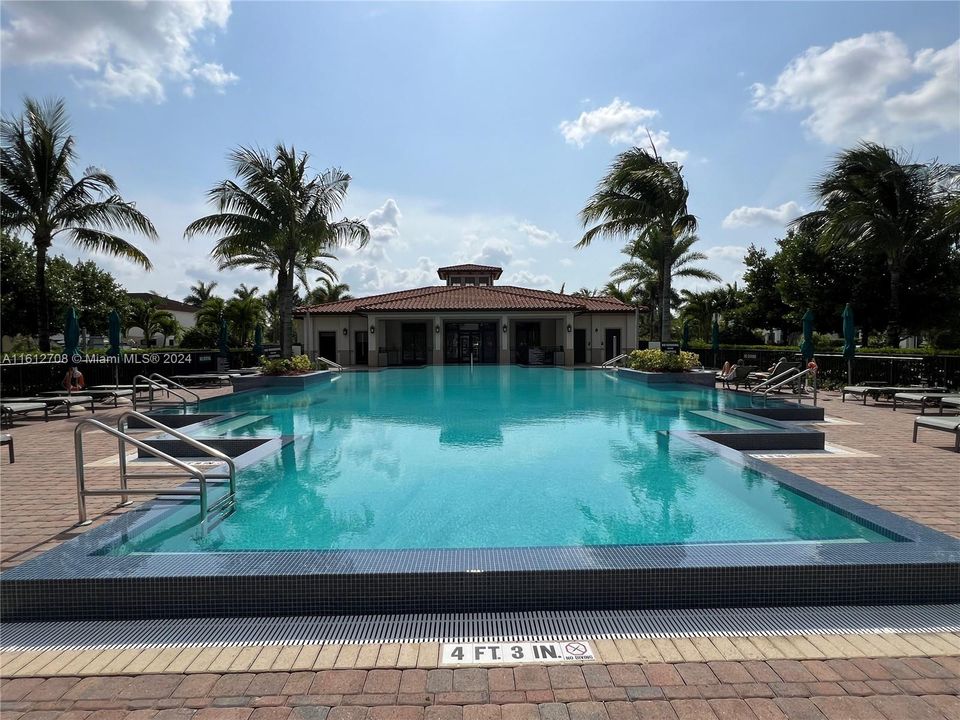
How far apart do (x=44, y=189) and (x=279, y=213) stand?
6.83 meters

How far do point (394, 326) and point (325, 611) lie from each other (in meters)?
29.5

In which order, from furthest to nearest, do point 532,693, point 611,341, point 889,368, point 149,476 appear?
point 611,341
point 889,368
point 149,476
point 532,693

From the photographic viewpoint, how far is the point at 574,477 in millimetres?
7043

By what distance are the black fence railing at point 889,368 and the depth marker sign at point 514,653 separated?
55.9 feet

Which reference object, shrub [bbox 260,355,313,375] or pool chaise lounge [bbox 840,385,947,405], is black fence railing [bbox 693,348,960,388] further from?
shrub [bbox 260,355,313,375]

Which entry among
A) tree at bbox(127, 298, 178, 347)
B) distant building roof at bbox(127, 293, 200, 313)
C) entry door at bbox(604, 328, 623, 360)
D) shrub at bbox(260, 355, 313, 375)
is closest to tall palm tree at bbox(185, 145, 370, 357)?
shrub at bbox(260, 355, 313, 375)

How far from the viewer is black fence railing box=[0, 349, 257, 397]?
1480 centimetres

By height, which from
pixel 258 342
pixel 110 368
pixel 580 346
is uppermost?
pixel 258 342

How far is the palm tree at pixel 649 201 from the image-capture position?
808 inches

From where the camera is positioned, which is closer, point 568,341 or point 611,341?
point 568,341

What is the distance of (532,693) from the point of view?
2604 mm

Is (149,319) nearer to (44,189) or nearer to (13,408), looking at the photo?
(44,189)

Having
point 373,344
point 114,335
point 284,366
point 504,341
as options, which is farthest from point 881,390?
point 373,344

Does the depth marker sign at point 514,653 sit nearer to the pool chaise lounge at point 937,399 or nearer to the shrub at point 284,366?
the pool chaise lounge at point 937,399
